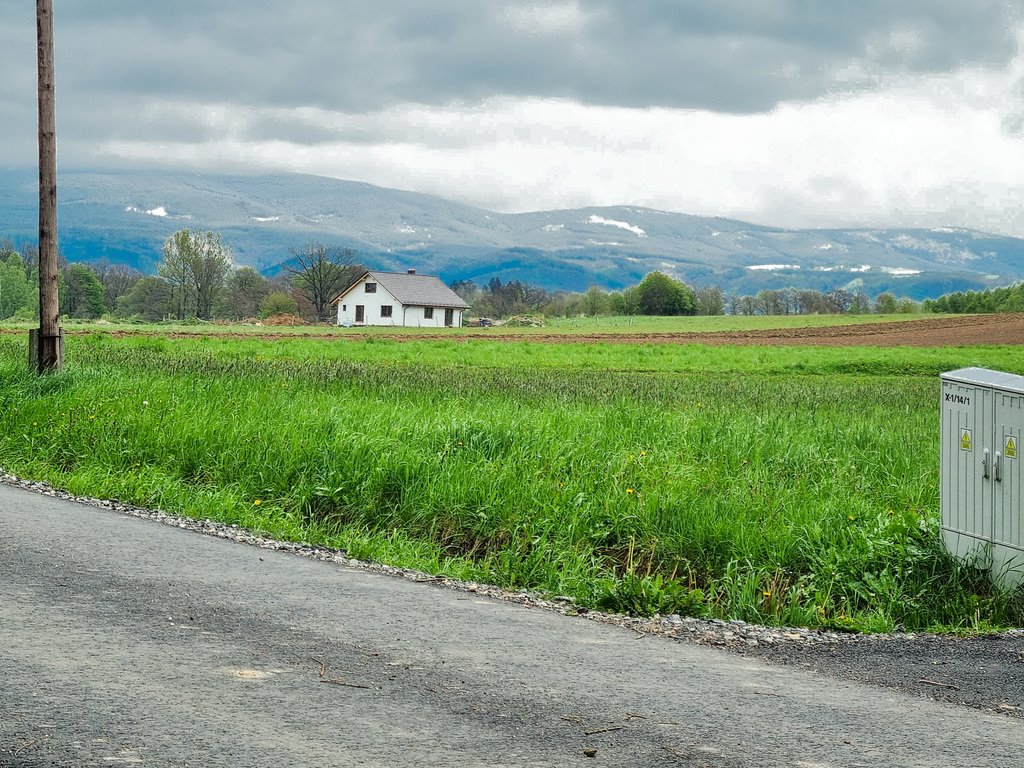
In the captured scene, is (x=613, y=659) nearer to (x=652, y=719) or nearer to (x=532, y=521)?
(x=652, y=719)

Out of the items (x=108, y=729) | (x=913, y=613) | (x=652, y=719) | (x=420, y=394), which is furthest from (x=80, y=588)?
(x=420, y=394)

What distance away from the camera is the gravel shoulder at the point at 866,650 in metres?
5.55

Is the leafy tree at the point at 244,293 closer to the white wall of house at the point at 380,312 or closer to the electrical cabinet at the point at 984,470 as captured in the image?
the white wall of house at the point at 380,312

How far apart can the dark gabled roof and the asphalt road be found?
99.5 metres

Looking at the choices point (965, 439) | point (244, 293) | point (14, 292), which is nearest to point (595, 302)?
point (244, 293)

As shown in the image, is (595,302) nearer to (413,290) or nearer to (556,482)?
(413,290)

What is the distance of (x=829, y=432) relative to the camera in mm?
14070

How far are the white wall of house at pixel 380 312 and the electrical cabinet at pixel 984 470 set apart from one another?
97.7 meters

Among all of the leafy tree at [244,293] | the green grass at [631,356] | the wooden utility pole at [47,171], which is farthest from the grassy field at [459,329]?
the wooden utility pole at [47,171]

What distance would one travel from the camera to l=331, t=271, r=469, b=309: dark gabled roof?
106188 mm

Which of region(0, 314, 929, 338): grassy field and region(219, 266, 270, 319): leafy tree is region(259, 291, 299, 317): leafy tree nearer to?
region(219, 266, 270, 319): leafy tree

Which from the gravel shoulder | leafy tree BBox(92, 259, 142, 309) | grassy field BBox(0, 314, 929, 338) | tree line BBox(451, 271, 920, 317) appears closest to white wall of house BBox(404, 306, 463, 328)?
tree line BBox(451, 271, 920, 317)

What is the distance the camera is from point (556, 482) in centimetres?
1059

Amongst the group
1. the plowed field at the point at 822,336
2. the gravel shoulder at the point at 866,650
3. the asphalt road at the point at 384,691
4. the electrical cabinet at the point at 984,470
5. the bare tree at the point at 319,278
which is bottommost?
the gravel shoulder at the point at 866,650
